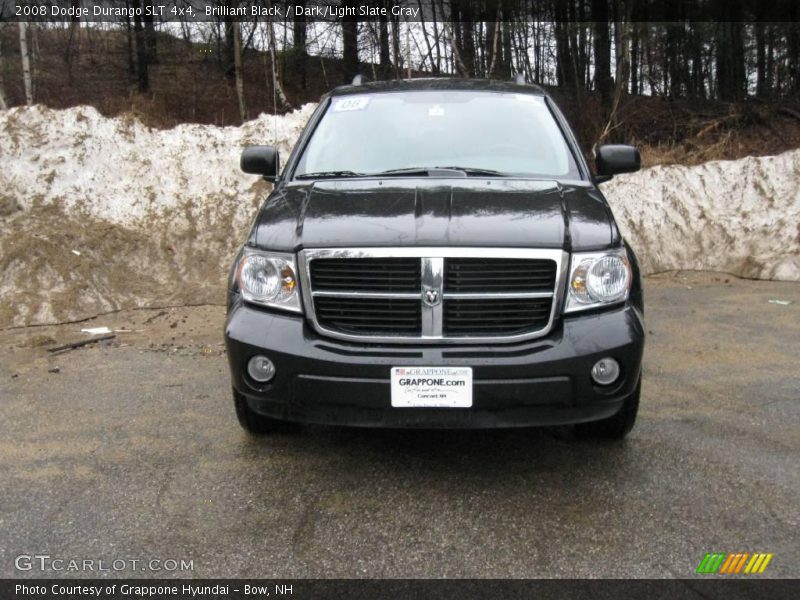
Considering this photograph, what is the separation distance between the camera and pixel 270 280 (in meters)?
3.16

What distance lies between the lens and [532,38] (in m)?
22.4

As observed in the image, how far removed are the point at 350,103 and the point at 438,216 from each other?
1854 mm

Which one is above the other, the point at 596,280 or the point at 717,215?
the point at 596,280

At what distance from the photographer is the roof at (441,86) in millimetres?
4789

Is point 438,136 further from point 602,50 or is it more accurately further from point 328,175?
point 602,50

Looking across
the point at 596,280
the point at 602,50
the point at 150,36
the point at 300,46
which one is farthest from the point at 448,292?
the point at 150,36

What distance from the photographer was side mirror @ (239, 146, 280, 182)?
4.53 m

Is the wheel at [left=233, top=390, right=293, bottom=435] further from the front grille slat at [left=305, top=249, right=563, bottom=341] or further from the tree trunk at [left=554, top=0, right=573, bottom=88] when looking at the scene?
the tree trunk at [left=554, top=0, right=573, bottom=88]

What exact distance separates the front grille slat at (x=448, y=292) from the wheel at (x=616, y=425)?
77cm

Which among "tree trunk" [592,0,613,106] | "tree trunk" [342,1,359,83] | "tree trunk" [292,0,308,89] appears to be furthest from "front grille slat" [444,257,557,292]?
"tree trunk" [292,0,308,89]

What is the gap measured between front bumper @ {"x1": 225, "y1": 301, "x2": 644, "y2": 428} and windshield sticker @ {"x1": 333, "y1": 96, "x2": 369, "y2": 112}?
2.05 metres

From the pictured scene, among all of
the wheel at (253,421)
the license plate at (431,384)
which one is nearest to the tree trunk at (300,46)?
the wheel at (253,421)

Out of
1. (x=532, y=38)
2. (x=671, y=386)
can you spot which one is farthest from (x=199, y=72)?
(x=671, y=386)

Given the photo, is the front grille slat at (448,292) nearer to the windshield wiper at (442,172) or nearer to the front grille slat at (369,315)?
the front grille slat at (369,315)
